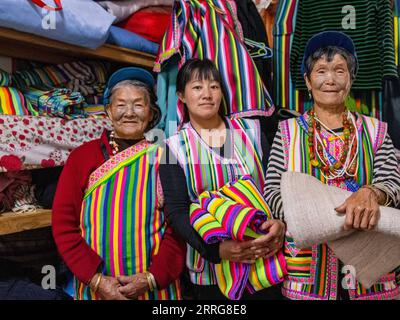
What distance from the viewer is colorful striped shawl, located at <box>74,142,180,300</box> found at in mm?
1244

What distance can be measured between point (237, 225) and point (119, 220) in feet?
1.34

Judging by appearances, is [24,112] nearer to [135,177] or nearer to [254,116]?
[135,177]

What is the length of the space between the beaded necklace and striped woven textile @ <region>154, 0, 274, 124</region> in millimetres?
366

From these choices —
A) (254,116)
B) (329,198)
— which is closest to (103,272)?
(329,198)

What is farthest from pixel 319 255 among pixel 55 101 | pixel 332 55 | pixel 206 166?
pixel 55 101

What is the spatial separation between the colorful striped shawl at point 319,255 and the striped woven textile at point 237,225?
5 centimetres

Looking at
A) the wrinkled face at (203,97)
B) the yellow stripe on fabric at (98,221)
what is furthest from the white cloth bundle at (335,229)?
the yellow stripe on fabric at (98,221)

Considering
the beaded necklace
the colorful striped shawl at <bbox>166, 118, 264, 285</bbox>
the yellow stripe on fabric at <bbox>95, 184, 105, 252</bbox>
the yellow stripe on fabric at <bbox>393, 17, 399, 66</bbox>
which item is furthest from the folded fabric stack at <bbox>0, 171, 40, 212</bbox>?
the yellow stripe on fabric at <bbox>393, 17, 399, 66</bbox>

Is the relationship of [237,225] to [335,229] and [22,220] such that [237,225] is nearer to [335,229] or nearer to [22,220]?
[335,229]

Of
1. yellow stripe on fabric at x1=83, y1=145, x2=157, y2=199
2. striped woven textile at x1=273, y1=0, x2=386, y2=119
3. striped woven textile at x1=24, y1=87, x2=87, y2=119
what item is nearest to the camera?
yellow stripe on fabric at x1=83, y1=145, x2=157, y2=199

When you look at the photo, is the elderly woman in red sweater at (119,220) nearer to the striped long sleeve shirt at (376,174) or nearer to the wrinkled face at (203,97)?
the wrinkled face at (203,97)

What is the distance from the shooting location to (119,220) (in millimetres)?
1244

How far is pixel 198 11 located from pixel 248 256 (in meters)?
1.02

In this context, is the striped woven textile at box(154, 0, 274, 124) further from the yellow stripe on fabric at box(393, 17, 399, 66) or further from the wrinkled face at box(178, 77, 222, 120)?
the yellow stripe on fabric at box(393, 17, 399, 66)
